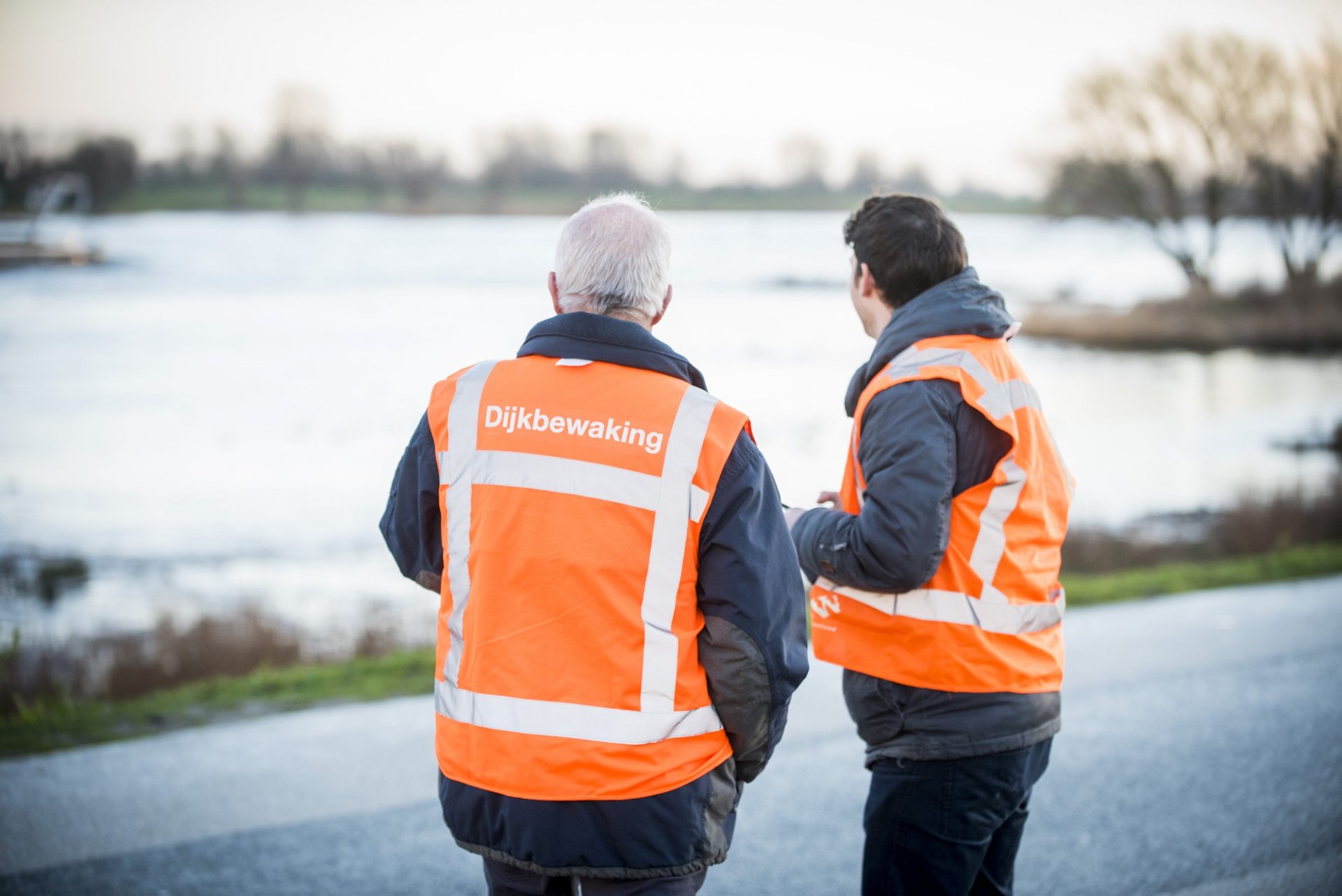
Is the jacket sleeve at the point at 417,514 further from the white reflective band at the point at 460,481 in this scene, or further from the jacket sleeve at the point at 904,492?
the jacket sleeve at the point at 904,492

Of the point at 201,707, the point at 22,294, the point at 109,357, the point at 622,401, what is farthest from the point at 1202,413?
the point at 22,294

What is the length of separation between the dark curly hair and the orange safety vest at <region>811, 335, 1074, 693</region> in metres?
0.20

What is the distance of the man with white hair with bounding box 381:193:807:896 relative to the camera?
204 cm

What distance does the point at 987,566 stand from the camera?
8.56ft

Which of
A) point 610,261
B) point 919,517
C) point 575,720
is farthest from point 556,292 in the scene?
point 919,517

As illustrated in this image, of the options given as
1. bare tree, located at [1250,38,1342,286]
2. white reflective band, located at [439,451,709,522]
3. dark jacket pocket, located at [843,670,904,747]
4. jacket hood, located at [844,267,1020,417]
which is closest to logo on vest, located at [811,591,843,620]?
dark jacket pocket, located at [843,670,904,747]

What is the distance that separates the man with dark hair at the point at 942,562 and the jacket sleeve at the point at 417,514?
3.03 ft

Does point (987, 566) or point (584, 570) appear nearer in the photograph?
point (584, 570)

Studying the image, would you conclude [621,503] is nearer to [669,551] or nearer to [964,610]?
[669,551]

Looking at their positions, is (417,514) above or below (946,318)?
below

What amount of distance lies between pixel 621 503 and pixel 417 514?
50 cm

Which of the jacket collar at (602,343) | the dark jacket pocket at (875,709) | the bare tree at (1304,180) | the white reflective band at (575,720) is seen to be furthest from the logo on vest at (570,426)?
the bare tree at (1304,180)

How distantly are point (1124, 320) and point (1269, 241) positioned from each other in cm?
535

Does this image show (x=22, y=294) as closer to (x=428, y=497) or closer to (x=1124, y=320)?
(x=1124, y=320)
